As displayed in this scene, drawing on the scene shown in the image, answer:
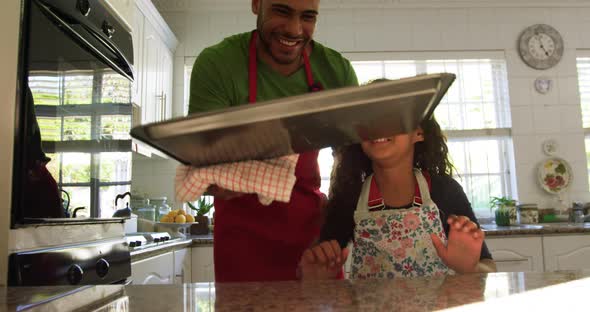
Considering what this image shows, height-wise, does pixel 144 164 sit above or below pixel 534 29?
below

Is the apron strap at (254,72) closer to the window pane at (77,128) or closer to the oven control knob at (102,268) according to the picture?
the window pane at (77,128)

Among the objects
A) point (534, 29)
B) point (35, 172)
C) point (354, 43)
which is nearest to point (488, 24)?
point (534, 29)

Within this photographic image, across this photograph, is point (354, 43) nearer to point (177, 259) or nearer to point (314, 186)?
point (177, 259)

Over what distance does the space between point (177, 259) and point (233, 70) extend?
1.46 metres

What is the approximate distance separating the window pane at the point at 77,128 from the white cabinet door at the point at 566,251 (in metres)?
2.45

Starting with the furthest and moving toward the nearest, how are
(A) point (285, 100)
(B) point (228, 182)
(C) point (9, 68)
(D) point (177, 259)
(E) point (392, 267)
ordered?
(D) point (177, 259), (E) point (392, 267), (C) point (9, 68), (B) point (228, 182), (A) point (285, 100)

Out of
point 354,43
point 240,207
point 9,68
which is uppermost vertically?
point 354,43

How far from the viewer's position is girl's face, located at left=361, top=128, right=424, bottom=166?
1.10 metres

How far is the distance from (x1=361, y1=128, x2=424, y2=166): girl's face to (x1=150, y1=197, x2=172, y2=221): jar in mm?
2115

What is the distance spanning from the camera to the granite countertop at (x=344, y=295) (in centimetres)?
47

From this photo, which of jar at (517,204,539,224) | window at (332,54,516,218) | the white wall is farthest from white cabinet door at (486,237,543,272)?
the white wall

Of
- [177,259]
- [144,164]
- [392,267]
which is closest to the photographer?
[392,267]

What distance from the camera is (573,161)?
3.34m

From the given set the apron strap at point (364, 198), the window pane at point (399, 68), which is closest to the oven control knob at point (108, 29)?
the apron strap at point (364, 198)
